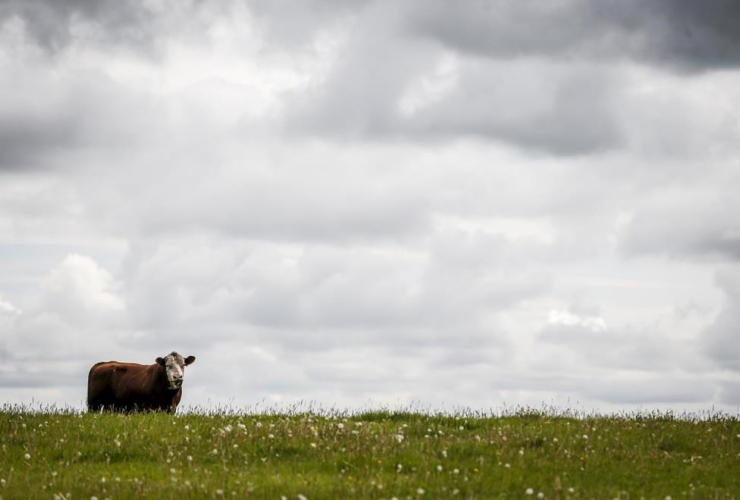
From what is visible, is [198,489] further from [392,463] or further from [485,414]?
[485,414]

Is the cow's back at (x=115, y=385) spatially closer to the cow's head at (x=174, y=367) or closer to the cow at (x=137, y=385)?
the cow at (x=137, y=385)

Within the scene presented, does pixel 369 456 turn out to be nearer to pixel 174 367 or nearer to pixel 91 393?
pixel 174 367

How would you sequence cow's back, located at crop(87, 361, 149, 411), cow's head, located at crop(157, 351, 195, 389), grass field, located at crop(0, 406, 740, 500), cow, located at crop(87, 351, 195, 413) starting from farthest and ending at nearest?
cow's back, located at crop(87, 361, 149, 411) < cow, located at crop(87, 351, 195, 413) < cow's head, located at crop(157, 351, 195, 389) < grass field, located at crop(0, 406, 740, 500)

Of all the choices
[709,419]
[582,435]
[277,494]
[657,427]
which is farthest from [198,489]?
[709,419]

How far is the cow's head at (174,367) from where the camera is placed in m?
28.3

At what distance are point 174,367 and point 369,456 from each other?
14.5 meters

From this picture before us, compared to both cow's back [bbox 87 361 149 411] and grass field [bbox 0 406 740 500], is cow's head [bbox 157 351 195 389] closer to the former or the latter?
cow's back [bbox 87 361 149 411]

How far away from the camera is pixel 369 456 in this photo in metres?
15.5

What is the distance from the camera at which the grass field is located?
13.4 metres

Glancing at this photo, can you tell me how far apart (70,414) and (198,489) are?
31.1 ft

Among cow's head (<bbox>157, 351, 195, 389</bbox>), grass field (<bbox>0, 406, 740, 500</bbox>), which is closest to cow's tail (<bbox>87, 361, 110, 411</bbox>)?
cow's head (<bbox>157, 351, 195, 389</bbox>)

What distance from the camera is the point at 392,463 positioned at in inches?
594

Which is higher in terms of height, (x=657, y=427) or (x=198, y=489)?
(x=657, y=427)

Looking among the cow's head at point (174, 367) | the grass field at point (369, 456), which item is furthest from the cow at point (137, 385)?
the grass field at point (369, 456)
